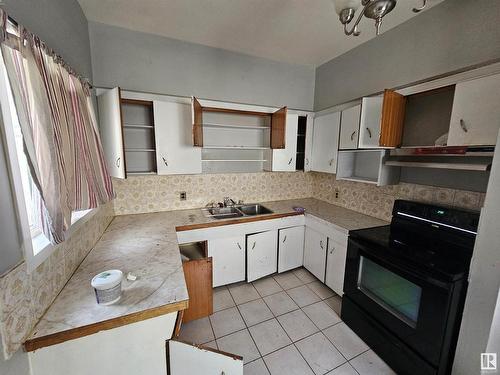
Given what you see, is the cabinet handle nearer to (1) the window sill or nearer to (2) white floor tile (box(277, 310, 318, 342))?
(2) white floor tile (box(277, 310, 318, 342))

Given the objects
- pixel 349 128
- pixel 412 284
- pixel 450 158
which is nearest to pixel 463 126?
pixel 450 158

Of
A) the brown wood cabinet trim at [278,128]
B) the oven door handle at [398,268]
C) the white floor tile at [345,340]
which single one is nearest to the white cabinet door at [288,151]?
the brown wood cabinet trim at [278,128]

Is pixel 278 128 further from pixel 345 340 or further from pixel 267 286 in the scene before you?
pixel 345 340

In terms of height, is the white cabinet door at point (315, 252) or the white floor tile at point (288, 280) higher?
the white cabinet door at point (315, 252)

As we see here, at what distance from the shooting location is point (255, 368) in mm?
1483

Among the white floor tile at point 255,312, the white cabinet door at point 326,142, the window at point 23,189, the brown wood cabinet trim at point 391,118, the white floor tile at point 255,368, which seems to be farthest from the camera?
the white cabinet door at point 326,142

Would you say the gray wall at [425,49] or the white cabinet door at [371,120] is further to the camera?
the white cabinet door at [371,120]

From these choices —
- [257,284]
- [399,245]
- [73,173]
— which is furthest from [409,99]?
[73,173]

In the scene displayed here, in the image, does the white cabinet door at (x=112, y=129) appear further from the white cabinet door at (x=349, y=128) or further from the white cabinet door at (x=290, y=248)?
the white cabinet door at (x=349, y=128)

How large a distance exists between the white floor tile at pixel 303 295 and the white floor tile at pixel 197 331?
90cm

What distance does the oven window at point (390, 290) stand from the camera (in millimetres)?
1367

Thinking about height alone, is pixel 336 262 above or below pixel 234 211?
below

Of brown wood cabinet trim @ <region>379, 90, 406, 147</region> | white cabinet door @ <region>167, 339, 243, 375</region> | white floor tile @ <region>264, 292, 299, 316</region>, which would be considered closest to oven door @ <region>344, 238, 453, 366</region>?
white floor tile @ <region>264, 292, 299, 316</region>

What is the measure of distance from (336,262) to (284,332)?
827 millimetres
